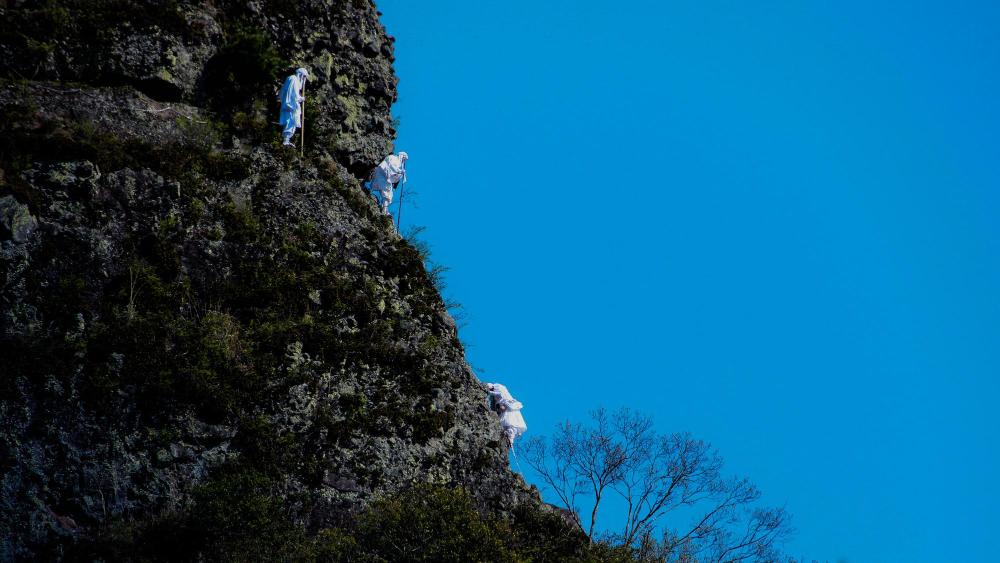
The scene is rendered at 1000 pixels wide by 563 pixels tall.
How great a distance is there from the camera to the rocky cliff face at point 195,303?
17531mm

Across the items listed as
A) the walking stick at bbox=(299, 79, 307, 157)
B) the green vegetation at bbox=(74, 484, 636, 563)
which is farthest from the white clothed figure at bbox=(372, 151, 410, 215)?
the green vegetation at bbox=(74, 484, 636, 563)

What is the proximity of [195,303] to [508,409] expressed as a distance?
345 inches

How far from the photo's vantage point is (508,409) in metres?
25.6

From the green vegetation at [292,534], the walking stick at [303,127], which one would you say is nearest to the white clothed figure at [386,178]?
→ the walking stick at [303,127]

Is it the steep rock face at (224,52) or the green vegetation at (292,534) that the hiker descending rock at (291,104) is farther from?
the green vegetation at (292,534)

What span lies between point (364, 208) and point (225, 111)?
165 inches

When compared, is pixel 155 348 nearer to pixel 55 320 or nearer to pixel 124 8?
pixel 55 320

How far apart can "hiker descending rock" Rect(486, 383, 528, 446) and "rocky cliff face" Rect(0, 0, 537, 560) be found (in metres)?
3.40

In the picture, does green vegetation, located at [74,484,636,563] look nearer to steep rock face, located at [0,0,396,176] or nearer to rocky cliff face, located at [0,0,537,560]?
rocky cliff face, located at [0,0,537,560]

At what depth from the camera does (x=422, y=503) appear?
53.4 ft

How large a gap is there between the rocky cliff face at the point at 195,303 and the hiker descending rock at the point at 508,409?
340 cm

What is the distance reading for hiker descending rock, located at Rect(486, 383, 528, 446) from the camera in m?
25.4

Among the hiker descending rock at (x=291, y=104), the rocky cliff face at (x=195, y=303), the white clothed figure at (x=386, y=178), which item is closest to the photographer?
the rocky cliff face at (x=195, y=303)

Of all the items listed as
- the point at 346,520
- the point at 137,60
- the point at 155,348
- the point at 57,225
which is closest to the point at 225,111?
the point at 137,60
